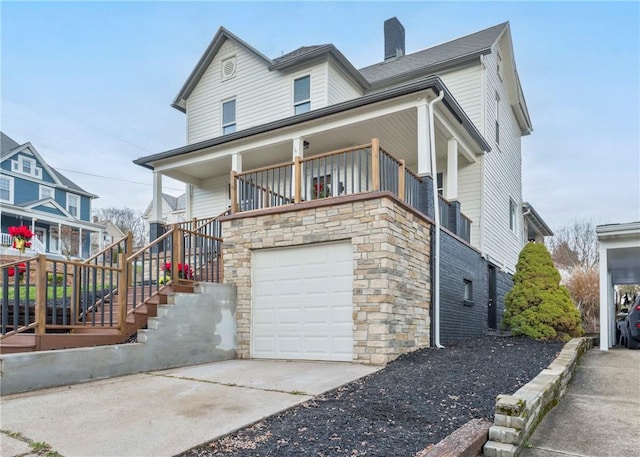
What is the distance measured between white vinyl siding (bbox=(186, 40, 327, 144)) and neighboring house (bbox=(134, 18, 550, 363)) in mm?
42

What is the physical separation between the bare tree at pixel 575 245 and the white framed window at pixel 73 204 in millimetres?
30784

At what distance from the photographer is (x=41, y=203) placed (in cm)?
2450

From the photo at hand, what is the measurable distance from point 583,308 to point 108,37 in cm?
1915

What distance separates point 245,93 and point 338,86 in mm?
3060

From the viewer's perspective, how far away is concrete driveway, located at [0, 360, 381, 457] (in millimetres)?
3100

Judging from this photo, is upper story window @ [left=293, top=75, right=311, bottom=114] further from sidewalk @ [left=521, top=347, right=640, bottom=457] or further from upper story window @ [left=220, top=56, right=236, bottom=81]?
sidewalk @ [left=521, top=347, right=640, bottom=457]

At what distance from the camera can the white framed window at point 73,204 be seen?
89.3ft

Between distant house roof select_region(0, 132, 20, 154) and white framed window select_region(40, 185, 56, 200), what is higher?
distant house roof select_region(0, 132, 20, 154)

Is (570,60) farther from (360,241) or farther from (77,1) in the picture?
(77,1)

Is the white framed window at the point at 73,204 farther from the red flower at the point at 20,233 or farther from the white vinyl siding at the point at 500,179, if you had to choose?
the white vinyl siding at the point at 500,179

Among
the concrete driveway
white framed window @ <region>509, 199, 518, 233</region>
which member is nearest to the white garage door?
the concrete driveway

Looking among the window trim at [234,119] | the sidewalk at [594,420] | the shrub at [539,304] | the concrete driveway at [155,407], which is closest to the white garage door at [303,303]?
the concrete driveway at [155,407]

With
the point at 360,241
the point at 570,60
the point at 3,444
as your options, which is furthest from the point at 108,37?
the point at 570,60

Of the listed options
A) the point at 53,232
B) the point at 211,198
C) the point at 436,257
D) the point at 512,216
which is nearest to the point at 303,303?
the point at 436,257
